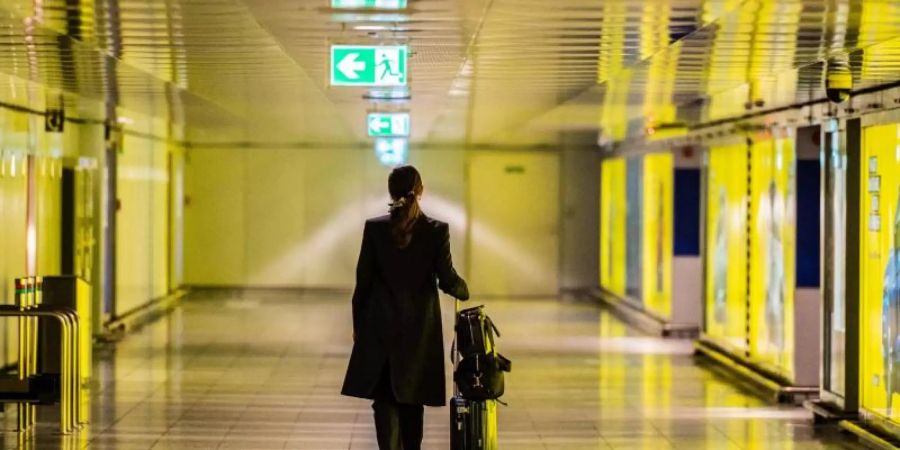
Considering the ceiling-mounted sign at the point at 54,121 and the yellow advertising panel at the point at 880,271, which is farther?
the ceiling-mounted sign at the point at 54,121

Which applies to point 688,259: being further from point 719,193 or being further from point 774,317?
point 774,317

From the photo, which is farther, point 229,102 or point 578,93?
point 229,102

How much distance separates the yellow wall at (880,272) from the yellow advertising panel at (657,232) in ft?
25.1

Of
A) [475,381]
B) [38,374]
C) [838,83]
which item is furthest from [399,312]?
[838,83]

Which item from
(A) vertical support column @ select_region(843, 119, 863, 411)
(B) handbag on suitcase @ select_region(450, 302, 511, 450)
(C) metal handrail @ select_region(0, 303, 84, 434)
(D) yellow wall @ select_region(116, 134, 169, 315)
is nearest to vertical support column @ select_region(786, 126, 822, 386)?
(A) vertical support column @ select_region(843, 119, 863, 411)

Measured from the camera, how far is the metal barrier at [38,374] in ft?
31.2

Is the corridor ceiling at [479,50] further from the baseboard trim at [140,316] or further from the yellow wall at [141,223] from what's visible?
the yellow wall at [141,223]

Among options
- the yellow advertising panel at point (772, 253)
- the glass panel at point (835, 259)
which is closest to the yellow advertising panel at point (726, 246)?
the yellow advertising panel at point (772, 253)

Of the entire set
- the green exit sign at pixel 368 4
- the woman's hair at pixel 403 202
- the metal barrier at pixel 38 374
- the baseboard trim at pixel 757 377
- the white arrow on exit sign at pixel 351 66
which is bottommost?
the baseboard trim at pixel 757 377

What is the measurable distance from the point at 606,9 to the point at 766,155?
6781 millimetres

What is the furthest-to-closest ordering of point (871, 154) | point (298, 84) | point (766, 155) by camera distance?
1. point (766, 155)
2. point (298, 84)
3. point (871, 154)

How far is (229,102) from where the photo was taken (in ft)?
50.1

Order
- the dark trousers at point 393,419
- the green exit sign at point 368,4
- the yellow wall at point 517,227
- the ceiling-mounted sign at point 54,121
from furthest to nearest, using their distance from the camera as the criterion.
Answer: the yellow wall at point 517,227 → the ceiling-mounted sign at point 54,121 → the dark trousers at point 393,419 → the green exit sign at point 368,4

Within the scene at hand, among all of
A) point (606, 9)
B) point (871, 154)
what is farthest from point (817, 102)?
point (606, 9)
